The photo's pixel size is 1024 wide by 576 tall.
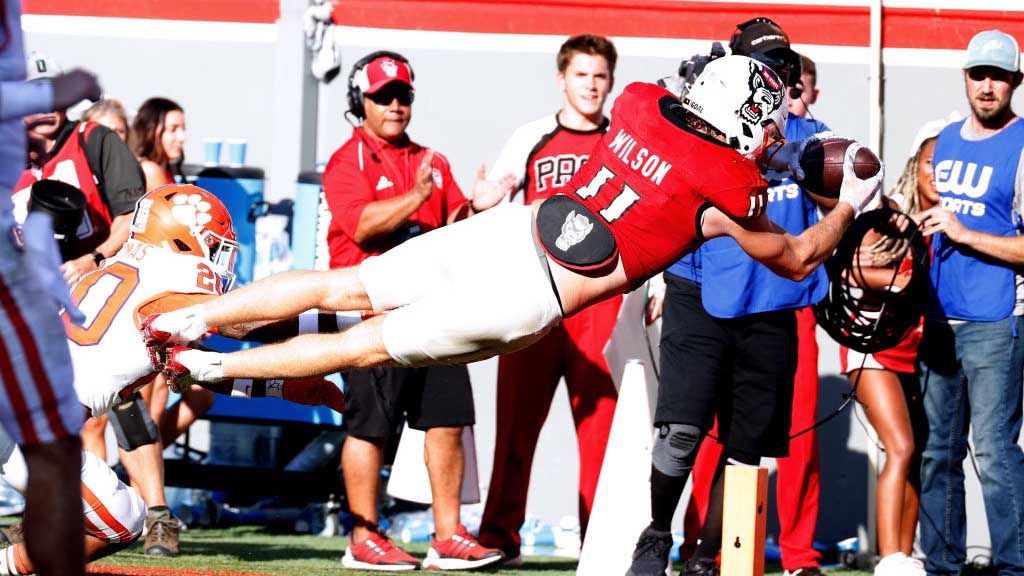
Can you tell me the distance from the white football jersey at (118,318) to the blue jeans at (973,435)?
3.70m

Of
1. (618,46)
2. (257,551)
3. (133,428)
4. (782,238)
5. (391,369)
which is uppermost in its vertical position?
(618,46)

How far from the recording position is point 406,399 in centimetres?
770

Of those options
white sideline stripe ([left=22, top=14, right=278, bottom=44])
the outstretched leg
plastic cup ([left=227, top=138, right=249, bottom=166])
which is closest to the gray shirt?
the outstretched leg

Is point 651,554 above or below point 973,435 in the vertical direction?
below

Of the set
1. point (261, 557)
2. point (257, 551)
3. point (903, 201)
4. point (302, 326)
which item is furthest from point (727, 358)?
point (257, 551)

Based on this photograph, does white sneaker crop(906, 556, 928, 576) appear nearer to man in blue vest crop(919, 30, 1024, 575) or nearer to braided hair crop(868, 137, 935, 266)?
man in blue vest crop(919, 30, 1024, 575)

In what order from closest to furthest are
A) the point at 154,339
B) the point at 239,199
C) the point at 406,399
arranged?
1. the point at 154,339
2. the point at 406,399
3. the point at 239,199

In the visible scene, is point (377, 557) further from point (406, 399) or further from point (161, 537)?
point (161, 537)

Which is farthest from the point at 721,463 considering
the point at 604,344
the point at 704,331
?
the point at 604,344

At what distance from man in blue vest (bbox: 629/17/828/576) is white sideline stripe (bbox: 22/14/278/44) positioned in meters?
4.34

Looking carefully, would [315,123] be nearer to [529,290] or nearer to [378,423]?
[378,423]

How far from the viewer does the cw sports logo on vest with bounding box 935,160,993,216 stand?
7.52 metres

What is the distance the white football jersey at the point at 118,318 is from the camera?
5562 mm

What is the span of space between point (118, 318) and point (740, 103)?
2.33 m
